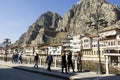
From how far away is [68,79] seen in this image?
16688 millimetres

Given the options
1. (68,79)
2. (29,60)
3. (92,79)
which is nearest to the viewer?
(92,79)

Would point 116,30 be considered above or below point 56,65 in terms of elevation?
above

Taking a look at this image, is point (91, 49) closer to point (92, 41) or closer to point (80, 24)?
point (92, 41)

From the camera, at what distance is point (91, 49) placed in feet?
203

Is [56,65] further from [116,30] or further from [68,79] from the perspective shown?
[116,30]

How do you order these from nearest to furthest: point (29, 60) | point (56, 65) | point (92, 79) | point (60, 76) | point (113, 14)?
1. point (92, 79)
2. point (60, 76)
3. point (56, 65)
4. point (29, 60)
5. point (113, 14)

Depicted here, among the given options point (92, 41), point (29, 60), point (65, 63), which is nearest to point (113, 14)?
point (92, 41)

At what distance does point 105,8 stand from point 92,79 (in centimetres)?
18125

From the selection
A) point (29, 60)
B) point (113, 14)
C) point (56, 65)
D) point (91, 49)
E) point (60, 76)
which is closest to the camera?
point (60, 76)

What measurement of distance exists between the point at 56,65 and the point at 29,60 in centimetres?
1076

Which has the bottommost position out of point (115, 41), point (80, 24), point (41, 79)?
point (41, 79)

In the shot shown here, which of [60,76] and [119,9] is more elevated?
[119,9]

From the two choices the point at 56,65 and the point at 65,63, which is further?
the point at 56,65

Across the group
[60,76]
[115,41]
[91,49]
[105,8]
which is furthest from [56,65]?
[105,8]
